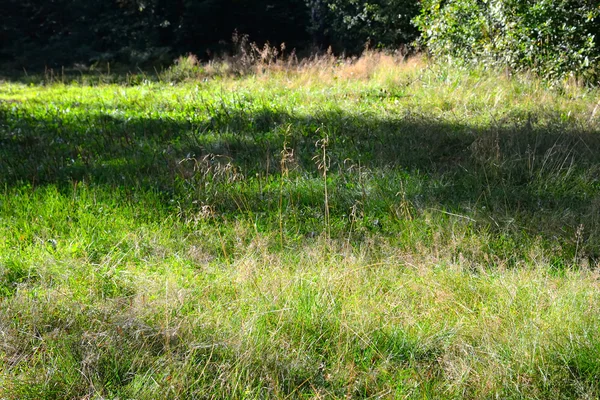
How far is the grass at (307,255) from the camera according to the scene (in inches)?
103

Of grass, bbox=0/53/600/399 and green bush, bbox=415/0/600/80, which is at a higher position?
green bush, bbox=415/0/600/80

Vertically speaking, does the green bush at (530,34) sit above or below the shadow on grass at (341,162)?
above

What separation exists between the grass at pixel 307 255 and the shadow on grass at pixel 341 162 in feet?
0.09

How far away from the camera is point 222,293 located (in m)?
3.30

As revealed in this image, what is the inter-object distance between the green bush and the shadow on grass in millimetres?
2283

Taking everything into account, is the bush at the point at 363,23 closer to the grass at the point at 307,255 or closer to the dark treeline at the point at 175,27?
the dark treeline at the point at 175,27

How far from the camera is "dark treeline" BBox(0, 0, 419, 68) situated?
1867cm

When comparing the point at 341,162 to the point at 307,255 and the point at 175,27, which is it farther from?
the point at 175,27

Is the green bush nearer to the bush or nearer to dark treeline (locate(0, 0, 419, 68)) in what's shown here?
the bush

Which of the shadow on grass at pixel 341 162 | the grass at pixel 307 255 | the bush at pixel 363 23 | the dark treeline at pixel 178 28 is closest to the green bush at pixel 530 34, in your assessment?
the grass at pixel 307 255

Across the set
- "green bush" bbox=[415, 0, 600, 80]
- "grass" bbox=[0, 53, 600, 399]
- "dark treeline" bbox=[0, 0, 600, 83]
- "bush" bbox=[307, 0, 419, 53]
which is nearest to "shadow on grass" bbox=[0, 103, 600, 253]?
"grass" bbox=[0, 53, 600, 399]

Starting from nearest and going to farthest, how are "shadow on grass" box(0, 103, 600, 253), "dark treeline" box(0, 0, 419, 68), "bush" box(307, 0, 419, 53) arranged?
"shadow on grass" box(0, 103, 600, 253) < "bush" box(307, 0, 419, 53) < "dark treeline" box(0, 0, 419, 68)

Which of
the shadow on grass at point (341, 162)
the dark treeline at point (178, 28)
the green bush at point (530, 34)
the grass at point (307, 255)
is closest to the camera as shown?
the grass at point (307, 255)

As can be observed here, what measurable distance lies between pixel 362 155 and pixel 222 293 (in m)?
2.93
